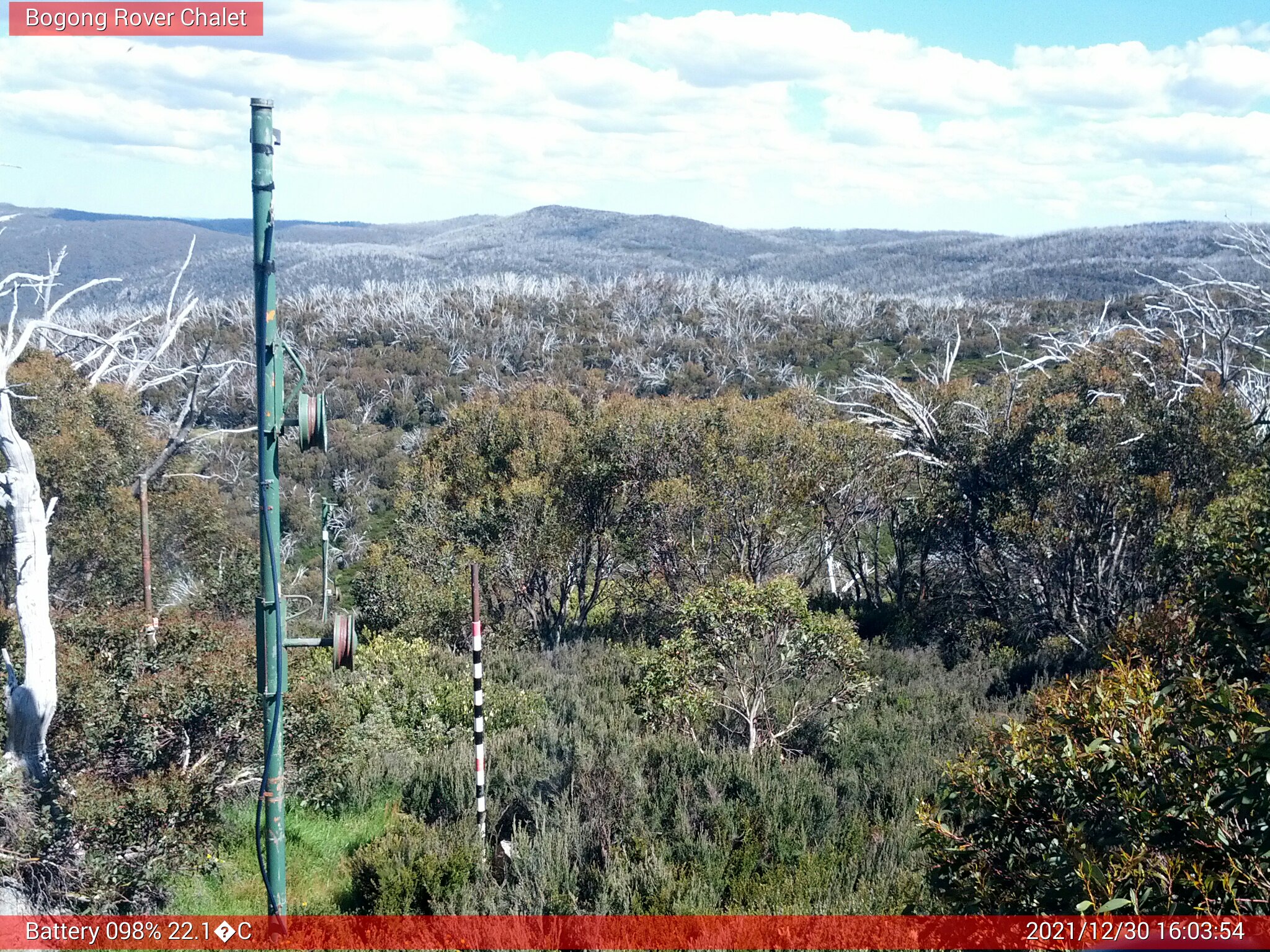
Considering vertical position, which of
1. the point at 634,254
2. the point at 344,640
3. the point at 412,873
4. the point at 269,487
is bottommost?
the point at 412,873

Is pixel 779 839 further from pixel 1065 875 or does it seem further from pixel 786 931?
pixel 1065 875

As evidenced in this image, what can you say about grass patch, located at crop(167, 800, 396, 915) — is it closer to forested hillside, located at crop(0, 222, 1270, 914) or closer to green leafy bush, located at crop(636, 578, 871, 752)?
forested hillside, located at crop(0, 222, 1270, 914)

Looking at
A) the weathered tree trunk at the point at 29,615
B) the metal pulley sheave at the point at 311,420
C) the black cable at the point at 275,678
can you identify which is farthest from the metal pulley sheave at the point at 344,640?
the weathered tree trunk at the point at 29,615

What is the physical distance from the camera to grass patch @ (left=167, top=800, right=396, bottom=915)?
7.29 m

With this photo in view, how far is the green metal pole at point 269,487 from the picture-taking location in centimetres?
504

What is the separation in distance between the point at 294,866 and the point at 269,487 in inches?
165

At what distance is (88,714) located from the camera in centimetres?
812

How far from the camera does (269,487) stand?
516cm

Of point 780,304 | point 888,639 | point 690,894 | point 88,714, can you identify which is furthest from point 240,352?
point 690,894

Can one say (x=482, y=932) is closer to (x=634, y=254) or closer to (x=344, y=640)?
(x=344, y=640)

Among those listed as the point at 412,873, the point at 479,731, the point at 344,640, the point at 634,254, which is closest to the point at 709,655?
the point at 479,731

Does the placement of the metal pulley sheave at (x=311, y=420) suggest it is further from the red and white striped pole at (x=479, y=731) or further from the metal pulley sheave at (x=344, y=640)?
the red and white striped pole at (x=479, y=731)

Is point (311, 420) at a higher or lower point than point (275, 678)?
higher

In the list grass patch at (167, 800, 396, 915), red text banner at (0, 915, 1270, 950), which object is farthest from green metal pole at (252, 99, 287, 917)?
grass patch at (167, 800, 396, 915)
